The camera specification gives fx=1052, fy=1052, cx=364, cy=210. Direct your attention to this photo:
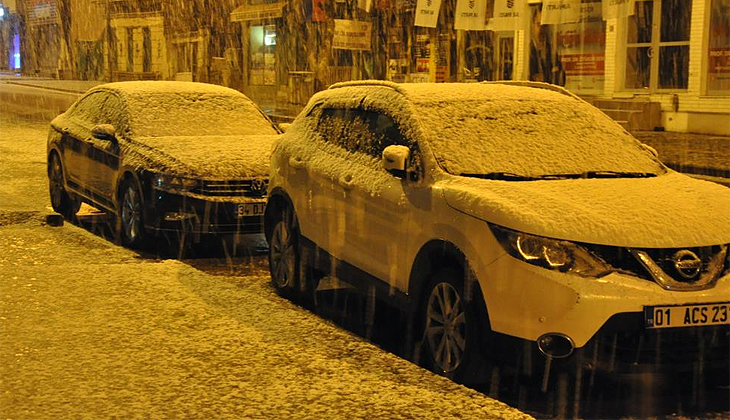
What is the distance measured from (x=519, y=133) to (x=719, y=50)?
64.4 ft

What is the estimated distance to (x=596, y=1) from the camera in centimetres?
2770

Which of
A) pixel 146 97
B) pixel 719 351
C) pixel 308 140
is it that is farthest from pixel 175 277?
pixel 719 351

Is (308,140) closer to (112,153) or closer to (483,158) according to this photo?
(483,158)

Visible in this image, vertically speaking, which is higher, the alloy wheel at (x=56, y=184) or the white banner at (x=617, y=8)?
the white banner at (x=617, y=8)

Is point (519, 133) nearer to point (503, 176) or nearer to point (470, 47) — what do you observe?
point (503, 176)

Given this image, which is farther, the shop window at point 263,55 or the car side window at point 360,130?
the shop window at point 263,55

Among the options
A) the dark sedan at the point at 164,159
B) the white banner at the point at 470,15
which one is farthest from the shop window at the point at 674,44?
the dark sedan at the point at 164,159

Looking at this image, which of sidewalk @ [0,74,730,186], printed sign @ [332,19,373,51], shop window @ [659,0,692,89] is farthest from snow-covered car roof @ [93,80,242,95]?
printed sign @ [332,19,373,51]

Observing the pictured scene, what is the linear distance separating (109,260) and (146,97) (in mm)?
2572

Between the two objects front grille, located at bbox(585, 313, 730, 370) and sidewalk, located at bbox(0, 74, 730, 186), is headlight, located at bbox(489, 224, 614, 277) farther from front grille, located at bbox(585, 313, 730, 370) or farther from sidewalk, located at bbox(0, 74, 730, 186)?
sidewalk, located at bbox(0, 74, 730, 186)

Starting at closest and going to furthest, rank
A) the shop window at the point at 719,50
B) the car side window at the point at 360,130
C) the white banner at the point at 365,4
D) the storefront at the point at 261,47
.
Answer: the car side window at the point at 360,130 → the shop window at the point at 719,50 → the white banner at the point at 365,4 → the storefront at the point at 261,47

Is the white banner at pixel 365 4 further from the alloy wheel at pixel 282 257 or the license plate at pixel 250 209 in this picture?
the alloy wheel at pixel 282 257

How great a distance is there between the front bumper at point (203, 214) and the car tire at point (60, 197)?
107 inches

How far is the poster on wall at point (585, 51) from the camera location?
27.8m
